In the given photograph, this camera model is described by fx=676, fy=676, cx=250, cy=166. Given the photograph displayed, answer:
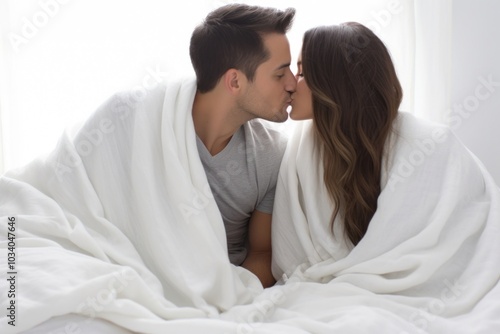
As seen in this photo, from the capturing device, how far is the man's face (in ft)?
6.32

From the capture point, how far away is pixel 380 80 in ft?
6.01

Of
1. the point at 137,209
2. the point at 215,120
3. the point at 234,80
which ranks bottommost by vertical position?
the point at 137,209

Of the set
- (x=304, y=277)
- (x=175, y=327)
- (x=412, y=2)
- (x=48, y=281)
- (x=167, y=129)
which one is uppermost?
(x=412, y=2)

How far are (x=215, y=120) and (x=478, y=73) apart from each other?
3.69 ft

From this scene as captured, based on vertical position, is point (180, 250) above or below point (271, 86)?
below

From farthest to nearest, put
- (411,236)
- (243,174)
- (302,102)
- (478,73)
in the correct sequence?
(478,73) → (243,174) → (302,102) → (411,236)

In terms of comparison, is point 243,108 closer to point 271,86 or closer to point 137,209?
point 271,86

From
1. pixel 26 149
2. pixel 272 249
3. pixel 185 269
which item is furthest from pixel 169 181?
pixel 26 149

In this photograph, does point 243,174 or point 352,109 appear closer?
point 352,109

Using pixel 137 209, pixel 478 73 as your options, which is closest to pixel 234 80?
pixel 137 209

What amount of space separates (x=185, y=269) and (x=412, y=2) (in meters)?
1.40

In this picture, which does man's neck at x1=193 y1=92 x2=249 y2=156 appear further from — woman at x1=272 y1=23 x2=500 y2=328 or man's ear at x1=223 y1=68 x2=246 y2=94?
woman at x1=272 y1=23 x2=500 y2=328

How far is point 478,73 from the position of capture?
2.52 metres

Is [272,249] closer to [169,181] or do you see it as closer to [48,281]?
[169,181]
